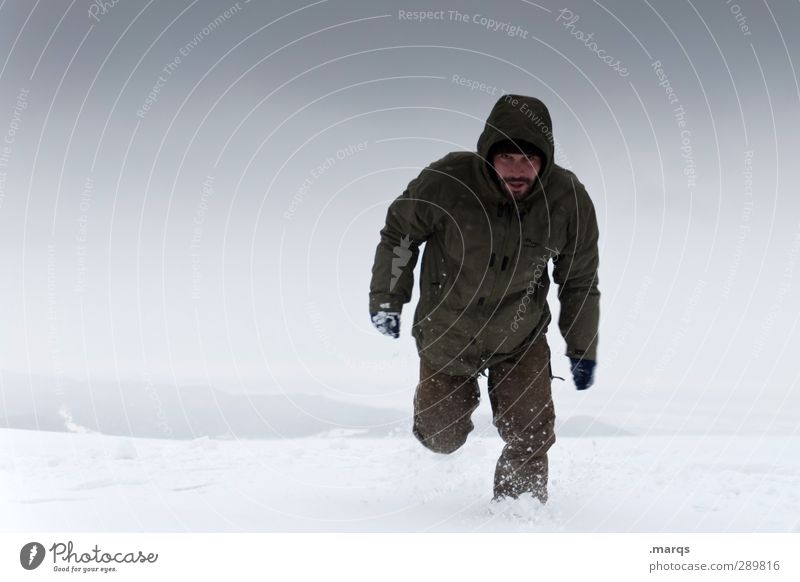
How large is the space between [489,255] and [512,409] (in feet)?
3.38

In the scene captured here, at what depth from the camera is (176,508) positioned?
156 inches

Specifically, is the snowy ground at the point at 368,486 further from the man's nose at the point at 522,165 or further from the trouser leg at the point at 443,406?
the man's nose at the point at 522,165

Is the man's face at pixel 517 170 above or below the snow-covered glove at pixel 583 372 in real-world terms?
above

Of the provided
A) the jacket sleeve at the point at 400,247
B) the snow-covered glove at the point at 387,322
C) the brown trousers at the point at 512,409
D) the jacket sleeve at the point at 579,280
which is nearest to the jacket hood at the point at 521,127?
the jacket sleeve at the point at 579,280

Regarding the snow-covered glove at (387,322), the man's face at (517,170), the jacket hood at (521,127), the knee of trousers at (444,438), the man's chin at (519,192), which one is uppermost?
the jacket hood at (521,127)

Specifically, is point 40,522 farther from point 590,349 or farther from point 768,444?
point 768,444

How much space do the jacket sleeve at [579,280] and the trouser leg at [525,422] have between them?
0.79ft

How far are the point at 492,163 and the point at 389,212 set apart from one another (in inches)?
28.0

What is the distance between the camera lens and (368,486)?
454cm

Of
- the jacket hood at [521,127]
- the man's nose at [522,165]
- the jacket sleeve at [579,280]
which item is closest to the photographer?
the jacket hood at [521,127]

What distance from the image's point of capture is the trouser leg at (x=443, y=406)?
444cm

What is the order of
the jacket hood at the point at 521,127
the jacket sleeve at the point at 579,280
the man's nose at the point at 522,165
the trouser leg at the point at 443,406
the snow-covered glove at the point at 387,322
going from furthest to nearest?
1. the trouser leg at the point at 443,406
2. the snow-covered glove at the point at 387,322
3. the jacket sleeve at the point at 579,280
4. the man's nose at the point at 522,165
5. the jacket hood at the point at 521,127

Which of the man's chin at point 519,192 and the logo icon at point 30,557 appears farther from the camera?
the man's chin at point 519,192

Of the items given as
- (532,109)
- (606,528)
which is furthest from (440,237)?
(606,528)
